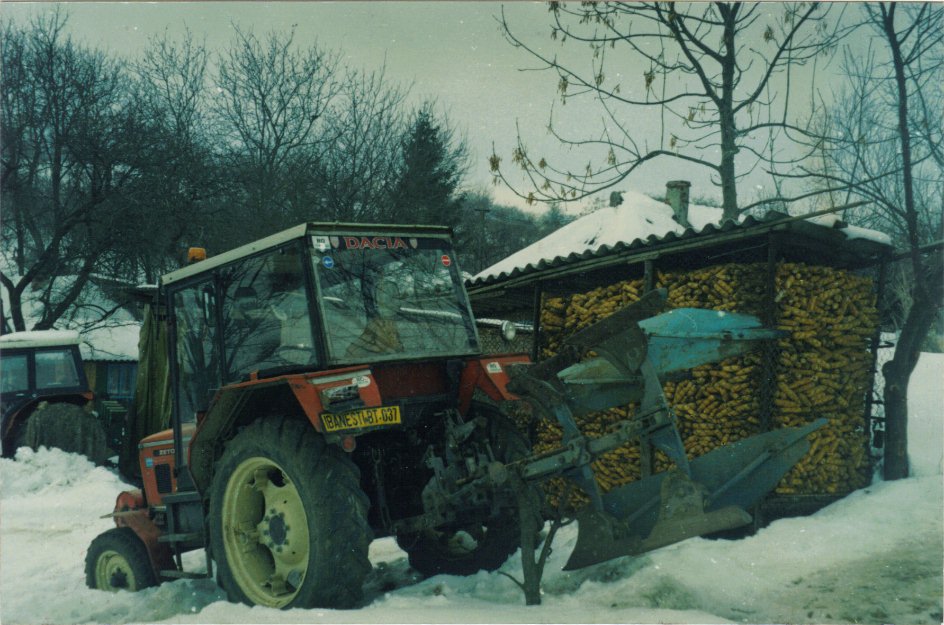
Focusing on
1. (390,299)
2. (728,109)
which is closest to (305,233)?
(390,299)

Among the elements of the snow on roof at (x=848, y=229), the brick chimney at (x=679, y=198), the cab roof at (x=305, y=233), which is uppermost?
the brick chimney at (x=679, y=198)

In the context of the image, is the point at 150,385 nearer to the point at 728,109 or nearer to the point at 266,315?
the point at 266,315

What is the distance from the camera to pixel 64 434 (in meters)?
11.4

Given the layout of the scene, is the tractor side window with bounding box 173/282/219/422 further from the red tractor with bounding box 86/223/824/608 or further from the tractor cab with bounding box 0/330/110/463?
the tractor cab with bounding box 0/330/110/463

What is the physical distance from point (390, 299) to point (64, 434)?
8945 millimetres

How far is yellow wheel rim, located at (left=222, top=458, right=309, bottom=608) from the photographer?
435 centimetres

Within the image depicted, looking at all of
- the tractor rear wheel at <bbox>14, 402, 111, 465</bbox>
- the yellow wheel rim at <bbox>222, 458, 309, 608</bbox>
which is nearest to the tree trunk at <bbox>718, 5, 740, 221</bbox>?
the yellow wheel rim at <bbox>222, 458, 309, 608</bbox>

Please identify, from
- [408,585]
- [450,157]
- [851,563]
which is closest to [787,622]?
[851,563]

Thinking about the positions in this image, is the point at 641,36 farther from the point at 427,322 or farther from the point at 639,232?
the point at 427,322

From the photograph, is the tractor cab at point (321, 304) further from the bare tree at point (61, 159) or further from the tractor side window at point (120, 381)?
the tractor side window at point (120, 381)

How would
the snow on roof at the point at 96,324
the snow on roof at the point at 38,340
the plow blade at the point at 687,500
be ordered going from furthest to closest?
the snow on roof at the point at 96,324 → the snow on roof at the point at 38,340 → the plow blade at the point at 687,500

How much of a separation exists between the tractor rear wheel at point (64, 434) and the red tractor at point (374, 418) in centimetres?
697

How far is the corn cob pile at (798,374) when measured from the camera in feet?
21.7

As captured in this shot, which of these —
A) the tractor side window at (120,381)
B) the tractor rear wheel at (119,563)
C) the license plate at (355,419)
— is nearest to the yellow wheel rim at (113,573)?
the tractor rear wheel at (119,563)
